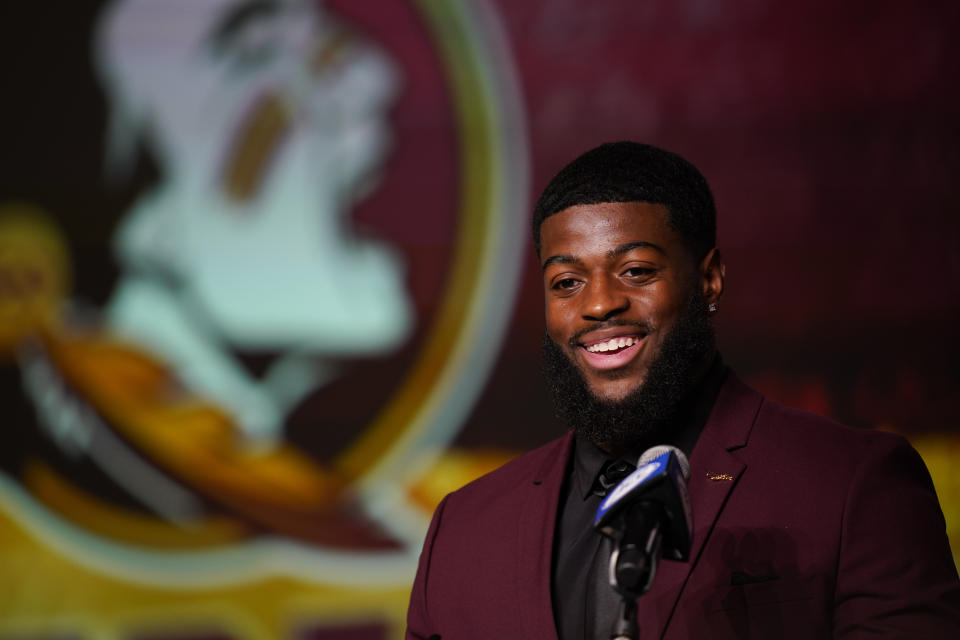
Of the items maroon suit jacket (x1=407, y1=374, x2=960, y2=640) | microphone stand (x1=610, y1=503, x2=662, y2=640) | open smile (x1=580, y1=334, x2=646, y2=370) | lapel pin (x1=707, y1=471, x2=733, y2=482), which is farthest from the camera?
open smile (x1=580, y1=334, x2=646, y2=370)

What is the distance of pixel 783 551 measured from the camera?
5.56 ft

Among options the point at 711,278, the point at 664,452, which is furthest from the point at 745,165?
the point at 664,452

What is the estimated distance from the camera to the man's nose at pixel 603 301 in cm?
185

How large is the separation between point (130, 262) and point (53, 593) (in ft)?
3.60

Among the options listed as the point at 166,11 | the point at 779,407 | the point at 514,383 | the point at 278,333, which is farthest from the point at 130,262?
the point at 779,407

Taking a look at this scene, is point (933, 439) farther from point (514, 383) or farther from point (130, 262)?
point (130, 262)

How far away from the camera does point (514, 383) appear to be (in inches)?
141

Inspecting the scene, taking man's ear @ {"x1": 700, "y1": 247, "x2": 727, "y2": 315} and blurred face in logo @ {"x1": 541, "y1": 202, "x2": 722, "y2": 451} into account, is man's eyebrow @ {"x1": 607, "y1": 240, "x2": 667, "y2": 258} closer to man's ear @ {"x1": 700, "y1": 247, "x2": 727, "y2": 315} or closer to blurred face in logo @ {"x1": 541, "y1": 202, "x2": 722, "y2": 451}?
blurred face in logo @ {"x1": 541, "y1": 202, "x2": 722, "y2": 451}

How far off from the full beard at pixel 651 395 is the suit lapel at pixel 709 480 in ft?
0.25

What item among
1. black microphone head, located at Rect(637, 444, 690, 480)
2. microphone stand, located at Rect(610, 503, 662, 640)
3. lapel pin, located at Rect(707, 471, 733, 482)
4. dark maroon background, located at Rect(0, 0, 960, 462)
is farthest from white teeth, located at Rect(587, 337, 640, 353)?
dark maroon background, located at Rect(0, 0, 960, 462)

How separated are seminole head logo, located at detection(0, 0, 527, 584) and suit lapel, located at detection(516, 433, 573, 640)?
150 cm

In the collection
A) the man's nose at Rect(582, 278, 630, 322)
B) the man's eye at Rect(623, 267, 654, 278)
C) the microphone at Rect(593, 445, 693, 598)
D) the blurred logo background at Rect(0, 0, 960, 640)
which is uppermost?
the blurred logo background at Rect(0, 0, 960, 640)

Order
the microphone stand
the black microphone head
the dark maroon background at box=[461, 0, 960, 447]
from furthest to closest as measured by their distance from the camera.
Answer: the dark maroon background at box=[461, 0, 960, 447] → the black microphone head → the microphone stand

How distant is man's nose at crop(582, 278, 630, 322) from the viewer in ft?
6.06
